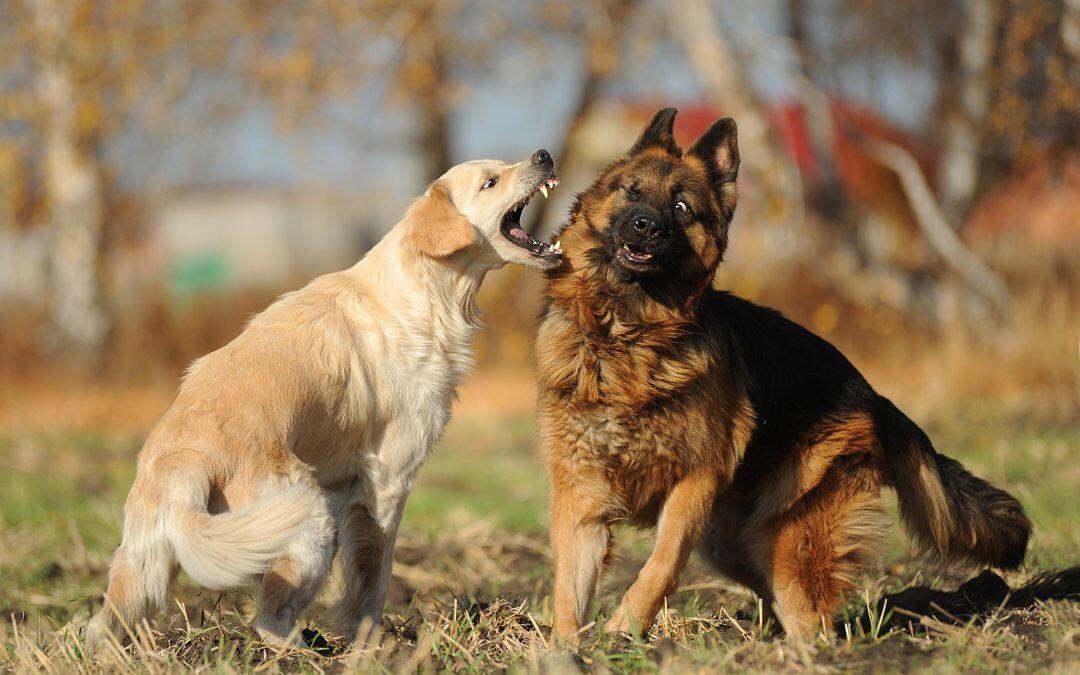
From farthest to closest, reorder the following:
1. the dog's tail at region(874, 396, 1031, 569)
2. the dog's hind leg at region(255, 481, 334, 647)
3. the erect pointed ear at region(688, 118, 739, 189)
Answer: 1. the erect pointed ear at region(688, 118, 739, 189)
2. the dog's tail at region(874, 396, 1031, 569)
3. the dog's hind leg at region(255, 481, 334, 647)

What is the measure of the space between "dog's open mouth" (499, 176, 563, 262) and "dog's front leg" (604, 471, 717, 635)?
1219mm

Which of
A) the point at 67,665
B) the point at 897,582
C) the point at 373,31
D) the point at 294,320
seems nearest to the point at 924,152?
the point at 373,31

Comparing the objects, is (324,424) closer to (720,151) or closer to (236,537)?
(236,537)

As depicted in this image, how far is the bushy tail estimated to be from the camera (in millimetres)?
3641

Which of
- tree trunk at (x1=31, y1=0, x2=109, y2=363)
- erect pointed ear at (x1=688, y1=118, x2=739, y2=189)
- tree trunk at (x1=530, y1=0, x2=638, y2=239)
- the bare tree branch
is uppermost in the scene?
tree trunk at (x1=530, y1=0, x2=638, y2=239)

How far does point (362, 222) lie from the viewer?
20.8 metres

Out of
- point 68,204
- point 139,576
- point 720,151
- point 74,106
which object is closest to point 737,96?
point 74,106

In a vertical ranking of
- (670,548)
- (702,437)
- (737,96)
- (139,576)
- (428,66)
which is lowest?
(139,576)

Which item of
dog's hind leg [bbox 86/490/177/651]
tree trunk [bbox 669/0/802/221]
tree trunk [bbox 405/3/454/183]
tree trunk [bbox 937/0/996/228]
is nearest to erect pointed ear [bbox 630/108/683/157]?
dog's hind leg [bbox 86/490/177/651]

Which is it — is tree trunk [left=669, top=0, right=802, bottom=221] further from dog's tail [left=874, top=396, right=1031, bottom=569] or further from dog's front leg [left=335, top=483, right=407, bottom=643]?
dog's front leg [left=335, top=483, right=407, bottom=643]

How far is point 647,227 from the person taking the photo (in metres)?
4.58

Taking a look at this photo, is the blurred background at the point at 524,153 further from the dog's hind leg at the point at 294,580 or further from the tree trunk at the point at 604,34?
the dog's hind leg at the point at 294,580

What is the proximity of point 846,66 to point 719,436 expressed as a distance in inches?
446

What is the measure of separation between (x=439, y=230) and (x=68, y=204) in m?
10.8
